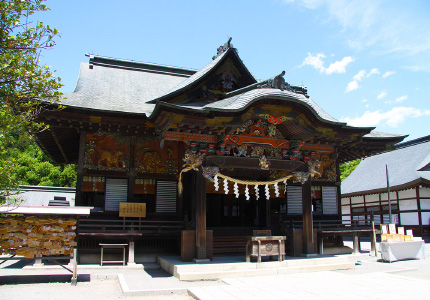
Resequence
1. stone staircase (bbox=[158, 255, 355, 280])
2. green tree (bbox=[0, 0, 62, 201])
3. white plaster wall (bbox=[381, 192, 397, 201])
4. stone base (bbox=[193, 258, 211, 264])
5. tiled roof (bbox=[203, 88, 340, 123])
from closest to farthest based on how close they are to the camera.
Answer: green tree (bbox=[0, 0, 62, 201]), stone staircase (bbox=[158, 255, 355, 280]), stone base (bbox=[193, 258, 211, 264]), tiled roof (bbox=[203, 88, 340, 123]), white plaster wall (bbox=[381, 192, 397, 201])

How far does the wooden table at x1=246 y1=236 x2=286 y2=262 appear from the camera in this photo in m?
11.1

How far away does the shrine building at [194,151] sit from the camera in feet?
37.3

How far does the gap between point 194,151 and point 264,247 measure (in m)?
3.74

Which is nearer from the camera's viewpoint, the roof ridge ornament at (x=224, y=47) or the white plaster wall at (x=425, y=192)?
the roof ridge ornament at (x=224, y=47)

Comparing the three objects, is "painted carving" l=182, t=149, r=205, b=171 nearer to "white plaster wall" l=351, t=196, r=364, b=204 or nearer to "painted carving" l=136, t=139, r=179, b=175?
"painted carving" l=136, t=139, r=179, b=175

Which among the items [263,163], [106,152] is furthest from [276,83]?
[106,152]

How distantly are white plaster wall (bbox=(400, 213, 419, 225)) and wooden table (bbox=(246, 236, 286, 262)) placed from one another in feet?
52.8

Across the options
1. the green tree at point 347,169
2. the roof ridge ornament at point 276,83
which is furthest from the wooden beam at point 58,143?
the green tree at point 347,169

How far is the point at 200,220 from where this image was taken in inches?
443

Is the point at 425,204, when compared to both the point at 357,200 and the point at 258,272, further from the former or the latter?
the point at 258,272

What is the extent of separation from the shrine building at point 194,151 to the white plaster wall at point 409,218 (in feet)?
34.4

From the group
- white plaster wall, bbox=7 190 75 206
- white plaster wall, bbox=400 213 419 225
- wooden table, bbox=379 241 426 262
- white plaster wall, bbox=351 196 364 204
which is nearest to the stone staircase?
wooden table, bbox=379 241 426 262

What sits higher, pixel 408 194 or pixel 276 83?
pixel 276 83

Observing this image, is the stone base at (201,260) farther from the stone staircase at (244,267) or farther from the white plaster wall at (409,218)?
the white plaster wall at (409,218)
